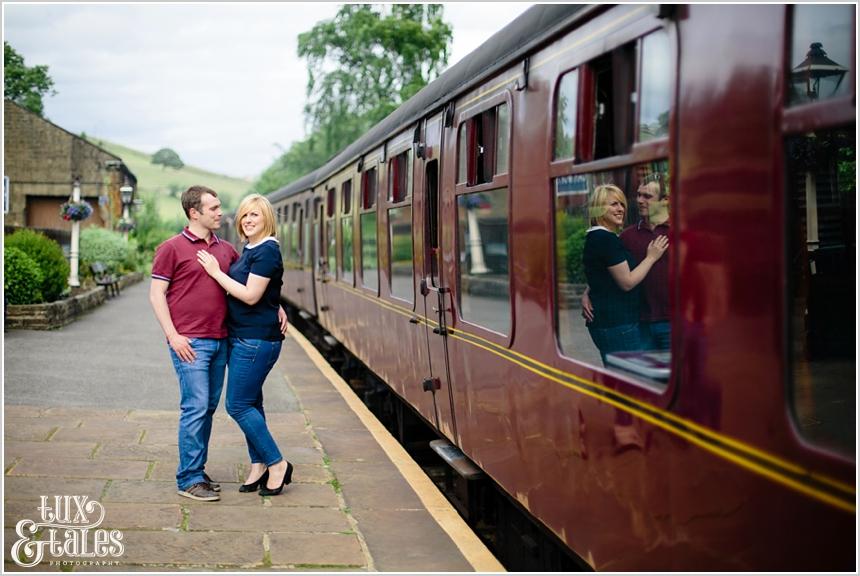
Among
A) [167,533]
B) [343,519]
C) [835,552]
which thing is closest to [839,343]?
[835,552]

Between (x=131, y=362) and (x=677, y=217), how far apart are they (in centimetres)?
1062

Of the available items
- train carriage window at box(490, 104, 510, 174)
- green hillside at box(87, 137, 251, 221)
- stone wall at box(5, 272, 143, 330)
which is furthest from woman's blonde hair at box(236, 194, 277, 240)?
green hillside at box(87, 137, 251, 221)

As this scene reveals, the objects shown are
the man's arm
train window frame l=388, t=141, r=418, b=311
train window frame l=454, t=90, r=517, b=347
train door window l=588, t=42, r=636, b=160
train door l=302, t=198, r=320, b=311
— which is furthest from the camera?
train door l=302, t=198, r=320, b=311

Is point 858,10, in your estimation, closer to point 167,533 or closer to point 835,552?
point 835,552

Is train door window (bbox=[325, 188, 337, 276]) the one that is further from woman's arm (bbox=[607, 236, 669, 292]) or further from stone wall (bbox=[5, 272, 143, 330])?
woman's arm (bbox=[607, 236, 669, 292])

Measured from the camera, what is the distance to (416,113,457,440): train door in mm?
6430

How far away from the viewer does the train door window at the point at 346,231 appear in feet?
38.8

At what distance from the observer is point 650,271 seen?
402 centimetres

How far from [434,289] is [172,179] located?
494 ft

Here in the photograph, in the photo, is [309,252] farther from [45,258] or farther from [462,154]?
[462,154]

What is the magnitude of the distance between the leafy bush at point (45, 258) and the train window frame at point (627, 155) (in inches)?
542

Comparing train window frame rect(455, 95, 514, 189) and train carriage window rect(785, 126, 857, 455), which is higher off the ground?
train window frame rect(455, 95, 514, 189)

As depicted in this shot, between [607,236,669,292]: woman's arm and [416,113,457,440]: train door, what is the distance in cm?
230

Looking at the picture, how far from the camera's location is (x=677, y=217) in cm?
315
